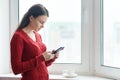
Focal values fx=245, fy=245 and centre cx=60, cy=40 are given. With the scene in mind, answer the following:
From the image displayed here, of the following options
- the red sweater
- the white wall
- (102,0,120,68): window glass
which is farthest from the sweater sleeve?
(102,0,120,68): window glass

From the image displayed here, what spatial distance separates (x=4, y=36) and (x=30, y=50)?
0.81 metres

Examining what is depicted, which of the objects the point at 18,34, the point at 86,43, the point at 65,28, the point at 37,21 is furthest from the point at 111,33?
the point at 18,34

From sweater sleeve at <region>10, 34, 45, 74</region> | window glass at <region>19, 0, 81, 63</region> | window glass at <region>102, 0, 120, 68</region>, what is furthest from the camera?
window glass at <region>19, 0, 81, 63</region>

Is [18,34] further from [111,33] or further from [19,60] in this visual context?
[111,33]

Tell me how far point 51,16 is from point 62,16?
0.11 m

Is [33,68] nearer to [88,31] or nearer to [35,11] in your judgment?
[35,11]

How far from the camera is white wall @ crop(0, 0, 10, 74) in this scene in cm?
237

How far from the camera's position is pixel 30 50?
1.69 meters

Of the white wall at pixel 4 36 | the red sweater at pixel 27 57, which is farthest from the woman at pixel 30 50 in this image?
the white wall at pixel 4 36

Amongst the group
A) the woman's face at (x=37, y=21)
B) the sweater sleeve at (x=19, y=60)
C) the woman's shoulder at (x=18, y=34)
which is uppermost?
the woman's face at (x=37, y=21)

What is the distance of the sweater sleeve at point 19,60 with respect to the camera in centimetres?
→ 161

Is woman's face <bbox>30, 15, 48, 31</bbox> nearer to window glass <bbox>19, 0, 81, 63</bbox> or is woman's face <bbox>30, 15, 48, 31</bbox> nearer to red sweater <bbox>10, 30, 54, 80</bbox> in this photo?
red sweater <bbox>10, 30, 54, 80</bbox>

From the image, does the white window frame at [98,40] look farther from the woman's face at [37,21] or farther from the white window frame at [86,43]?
the woman's face at [37,21]

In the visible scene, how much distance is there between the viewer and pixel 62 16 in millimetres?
2465
